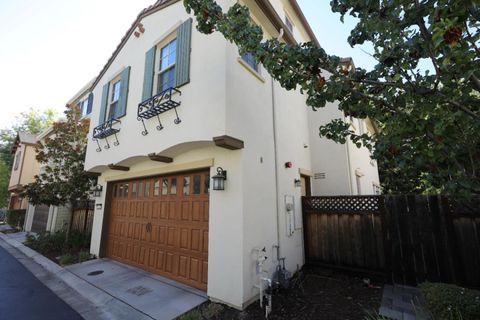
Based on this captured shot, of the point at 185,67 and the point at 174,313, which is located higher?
the point at 185,67

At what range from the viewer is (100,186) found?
9031mm

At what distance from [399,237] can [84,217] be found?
1295 centimetres

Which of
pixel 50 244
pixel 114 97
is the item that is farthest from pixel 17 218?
pixel 114 97

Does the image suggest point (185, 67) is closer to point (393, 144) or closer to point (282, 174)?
point (282, 174)

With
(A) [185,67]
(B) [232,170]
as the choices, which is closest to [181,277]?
(B) [232,170]

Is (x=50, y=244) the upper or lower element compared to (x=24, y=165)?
lower

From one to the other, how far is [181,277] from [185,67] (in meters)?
5.21

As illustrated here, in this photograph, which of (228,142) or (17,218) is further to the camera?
(17,218)

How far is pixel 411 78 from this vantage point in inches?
98.5

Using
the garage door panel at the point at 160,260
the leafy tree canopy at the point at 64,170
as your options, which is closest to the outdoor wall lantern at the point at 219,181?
the garage door panel at the point at 160,260

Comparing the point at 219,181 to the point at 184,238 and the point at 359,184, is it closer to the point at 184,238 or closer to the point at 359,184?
the point at 184,238

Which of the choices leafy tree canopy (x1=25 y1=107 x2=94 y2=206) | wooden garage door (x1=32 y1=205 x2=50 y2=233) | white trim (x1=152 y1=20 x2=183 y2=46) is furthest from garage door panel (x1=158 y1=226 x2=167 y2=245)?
wooden garage door (x1=32 y1=205 x2=50 y2=233)

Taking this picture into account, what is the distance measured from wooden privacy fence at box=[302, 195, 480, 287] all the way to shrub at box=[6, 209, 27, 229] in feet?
74.9

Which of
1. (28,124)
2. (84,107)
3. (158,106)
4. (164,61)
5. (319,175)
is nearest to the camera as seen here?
(158,106)
